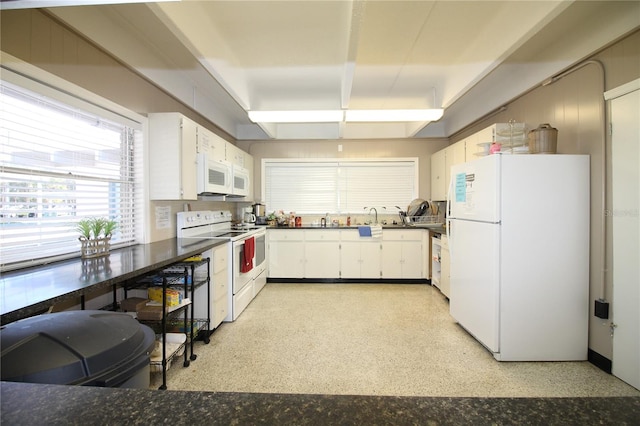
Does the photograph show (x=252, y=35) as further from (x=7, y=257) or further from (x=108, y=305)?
(x=108, y=305)

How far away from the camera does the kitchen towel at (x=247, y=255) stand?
10.6 ft

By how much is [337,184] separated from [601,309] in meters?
3.68

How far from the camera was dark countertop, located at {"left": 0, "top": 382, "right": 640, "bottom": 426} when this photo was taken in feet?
1.37

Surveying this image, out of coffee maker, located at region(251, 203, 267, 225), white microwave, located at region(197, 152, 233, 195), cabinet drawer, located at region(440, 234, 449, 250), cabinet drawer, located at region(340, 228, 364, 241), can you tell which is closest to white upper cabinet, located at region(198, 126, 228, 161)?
white microwave, located at region(197, 152, 233, 195)

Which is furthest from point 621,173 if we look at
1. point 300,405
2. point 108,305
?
point 108,305

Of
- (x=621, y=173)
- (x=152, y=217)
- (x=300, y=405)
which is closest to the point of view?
(x=300, y=405)

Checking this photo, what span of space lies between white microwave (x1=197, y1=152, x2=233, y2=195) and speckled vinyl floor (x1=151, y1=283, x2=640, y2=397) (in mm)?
1518

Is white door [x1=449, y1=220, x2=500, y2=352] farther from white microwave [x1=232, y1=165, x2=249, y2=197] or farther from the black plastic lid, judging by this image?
white microwave [x1=232, y1=165, x2=249, y2=197]

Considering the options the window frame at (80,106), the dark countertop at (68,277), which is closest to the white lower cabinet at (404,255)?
the dark countertop at (68,277)

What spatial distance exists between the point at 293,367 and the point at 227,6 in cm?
288

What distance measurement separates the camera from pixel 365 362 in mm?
2262

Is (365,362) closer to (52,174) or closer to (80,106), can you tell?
(52,174)

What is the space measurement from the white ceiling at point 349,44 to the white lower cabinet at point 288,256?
2038 millimetres

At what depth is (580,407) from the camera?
1.50 ft
